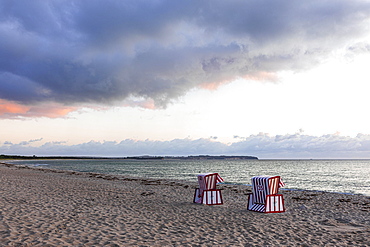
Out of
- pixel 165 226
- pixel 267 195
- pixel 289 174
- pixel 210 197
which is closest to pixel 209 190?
pixel 210 197

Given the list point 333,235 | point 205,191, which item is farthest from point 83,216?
point 333,235

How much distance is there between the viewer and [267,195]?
A: 454 inches

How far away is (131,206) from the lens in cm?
1234

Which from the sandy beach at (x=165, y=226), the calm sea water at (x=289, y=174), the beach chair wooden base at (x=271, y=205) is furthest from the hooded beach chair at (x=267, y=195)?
the calm sea water at (x=289, y=174)

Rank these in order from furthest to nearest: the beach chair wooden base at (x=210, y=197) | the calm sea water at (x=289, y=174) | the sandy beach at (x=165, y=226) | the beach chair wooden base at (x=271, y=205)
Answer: the calm sea water at (x=289, y=174) → the beach chair wooden base at (x=210, y=197) → the beach chair wooden base at (x=271, y=205) → the sandy beach at (x=165, y=226)

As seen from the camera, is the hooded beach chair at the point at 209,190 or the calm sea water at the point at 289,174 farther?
the calm sea water at the point at 289,174

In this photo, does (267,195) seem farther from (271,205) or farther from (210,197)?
(210,197)

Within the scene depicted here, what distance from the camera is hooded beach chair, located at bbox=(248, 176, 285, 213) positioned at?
1143 centimetres

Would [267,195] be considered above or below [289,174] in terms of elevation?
above

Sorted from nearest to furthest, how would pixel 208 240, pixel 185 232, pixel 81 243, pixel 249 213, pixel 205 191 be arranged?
1. pixel 81 243
2. pixel 208 240
3. pixel 185 232
4. pixel 249 213
5. pixel 205 191

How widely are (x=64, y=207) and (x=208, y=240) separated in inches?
271

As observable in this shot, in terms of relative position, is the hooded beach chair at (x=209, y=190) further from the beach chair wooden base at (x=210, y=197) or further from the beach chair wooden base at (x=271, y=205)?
the beach chair wooden base at (x=271, y=205)

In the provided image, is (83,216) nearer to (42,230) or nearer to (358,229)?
(42,230)

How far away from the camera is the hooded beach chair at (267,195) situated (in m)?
11.4
